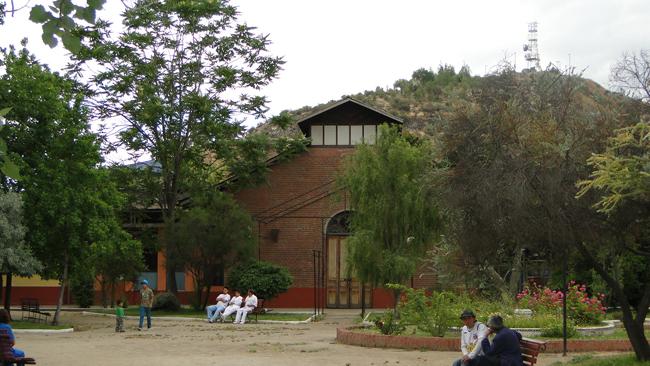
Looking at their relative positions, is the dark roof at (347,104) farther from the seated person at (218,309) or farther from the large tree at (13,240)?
the large tree at (13,240)

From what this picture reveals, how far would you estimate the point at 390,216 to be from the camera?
28.2 m

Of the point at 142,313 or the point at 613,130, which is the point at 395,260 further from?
the point at 613,130

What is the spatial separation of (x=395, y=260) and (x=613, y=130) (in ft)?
47.0

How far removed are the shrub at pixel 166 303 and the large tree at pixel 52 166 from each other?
7.25m

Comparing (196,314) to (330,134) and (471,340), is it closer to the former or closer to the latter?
(330,134)

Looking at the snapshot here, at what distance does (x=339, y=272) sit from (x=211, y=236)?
7793 millimetres

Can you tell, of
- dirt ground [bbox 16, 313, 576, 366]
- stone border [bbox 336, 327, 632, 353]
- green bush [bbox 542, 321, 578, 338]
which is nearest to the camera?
dirt ground [bbox 16, 313, 576, 366]

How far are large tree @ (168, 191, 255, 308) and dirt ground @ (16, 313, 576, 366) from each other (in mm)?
5991

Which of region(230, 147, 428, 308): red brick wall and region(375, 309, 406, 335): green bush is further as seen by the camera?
region(230, 147, 428, 308): red brick wall

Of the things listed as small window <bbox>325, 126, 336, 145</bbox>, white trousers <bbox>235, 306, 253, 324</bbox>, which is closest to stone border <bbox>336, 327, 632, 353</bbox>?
white trousers <bbox>235, 306, 253, 324</bbox>

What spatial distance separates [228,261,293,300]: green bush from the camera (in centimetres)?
3453

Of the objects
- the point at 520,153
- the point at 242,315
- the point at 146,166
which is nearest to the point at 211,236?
the point at 242,315

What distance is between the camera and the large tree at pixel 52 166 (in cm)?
2797

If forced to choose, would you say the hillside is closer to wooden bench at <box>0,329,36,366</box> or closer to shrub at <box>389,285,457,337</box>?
shrub at <box>389,285,457,337</box>
